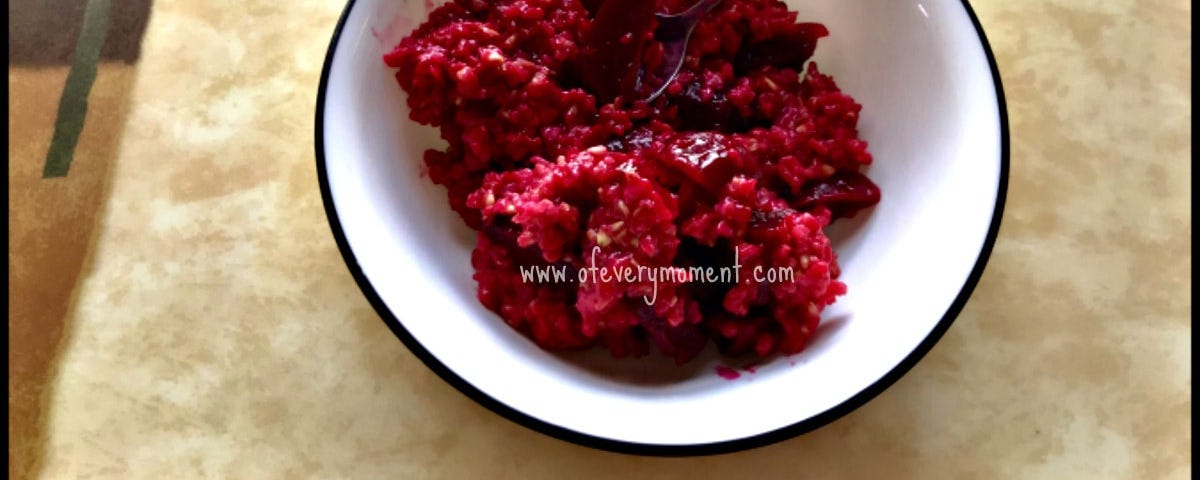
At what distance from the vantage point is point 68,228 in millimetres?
2125

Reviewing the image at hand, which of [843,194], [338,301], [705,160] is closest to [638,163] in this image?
[705,160]

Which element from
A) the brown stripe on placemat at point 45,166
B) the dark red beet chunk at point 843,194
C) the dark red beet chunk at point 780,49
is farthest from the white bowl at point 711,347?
the brown stripe on placemat at point 45,166

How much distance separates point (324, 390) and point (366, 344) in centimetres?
13

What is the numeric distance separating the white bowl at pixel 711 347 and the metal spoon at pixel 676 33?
0.42m

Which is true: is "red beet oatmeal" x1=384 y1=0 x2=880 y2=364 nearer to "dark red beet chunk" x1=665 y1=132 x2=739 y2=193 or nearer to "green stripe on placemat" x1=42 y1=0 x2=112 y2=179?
"dark red beet chunk" x1=665 y1=132 x2=739 y2=193

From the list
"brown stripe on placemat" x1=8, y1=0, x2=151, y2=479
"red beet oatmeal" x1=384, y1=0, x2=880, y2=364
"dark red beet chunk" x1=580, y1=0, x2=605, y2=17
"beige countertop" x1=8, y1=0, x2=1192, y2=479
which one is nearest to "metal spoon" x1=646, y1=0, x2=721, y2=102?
"red beet oatmeal" x1=384, y1=0, x2=880, y2=364

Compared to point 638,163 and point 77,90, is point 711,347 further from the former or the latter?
point 77,90

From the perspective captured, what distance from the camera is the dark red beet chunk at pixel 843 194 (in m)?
1.90

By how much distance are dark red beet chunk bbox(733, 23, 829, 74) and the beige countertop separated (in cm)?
62

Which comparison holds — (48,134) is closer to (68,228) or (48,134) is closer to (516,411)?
(68,228)

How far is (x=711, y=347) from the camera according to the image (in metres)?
1.89

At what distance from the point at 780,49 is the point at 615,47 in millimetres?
389

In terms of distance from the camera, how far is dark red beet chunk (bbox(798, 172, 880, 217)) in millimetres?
1903

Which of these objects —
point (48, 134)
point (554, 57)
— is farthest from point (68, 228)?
point (554, 57)
